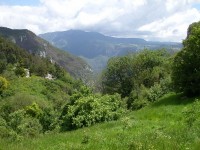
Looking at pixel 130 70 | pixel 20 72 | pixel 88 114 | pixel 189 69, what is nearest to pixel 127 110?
pixel 88 114

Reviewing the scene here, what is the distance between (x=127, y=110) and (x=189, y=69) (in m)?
12.2

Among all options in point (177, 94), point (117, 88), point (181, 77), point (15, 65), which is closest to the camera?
point (181, 77)

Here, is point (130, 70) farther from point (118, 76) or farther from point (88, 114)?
point (88, 114)

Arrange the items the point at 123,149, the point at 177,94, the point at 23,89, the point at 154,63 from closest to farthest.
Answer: the point at 123,149 → the point at 177,94 → the point at 154,63 → the point at 23,89

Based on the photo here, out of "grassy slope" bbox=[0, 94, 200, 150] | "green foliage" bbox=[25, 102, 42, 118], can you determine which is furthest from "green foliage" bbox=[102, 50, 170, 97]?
"grassy slope" bbox=[0, 94, 200, 150]

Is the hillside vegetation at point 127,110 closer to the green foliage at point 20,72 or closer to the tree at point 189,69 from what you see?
the tree at point 189,69

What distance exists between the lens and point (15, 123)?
62750mm

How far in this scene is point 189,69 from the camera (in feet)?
88.6

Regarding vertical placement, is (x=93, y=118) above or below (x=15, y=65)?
above

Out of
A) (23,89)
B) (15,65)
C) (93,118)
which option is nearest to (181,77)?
(93,118)

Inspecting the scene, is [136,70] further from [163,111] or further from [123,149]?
[123,149]

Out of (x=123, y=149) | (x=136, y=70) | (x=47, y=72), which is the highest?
(x=123, y=149)

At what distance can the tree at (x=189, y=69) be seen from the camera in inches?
1032

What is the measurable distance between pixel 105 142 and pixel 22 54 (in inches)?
7249
